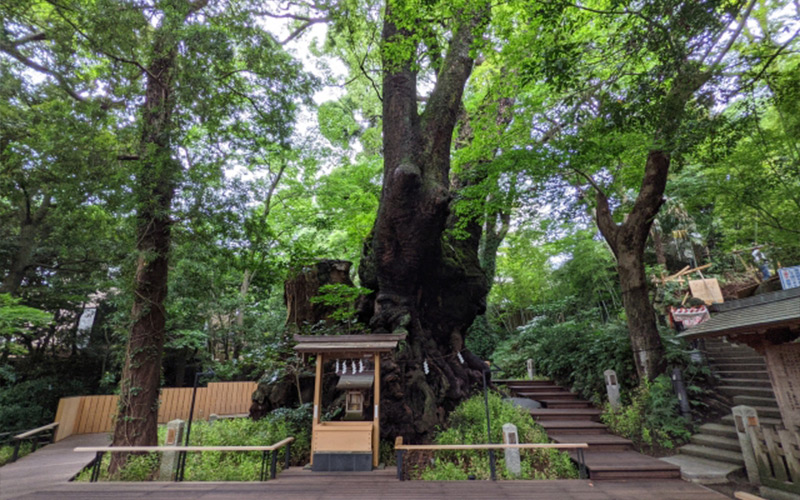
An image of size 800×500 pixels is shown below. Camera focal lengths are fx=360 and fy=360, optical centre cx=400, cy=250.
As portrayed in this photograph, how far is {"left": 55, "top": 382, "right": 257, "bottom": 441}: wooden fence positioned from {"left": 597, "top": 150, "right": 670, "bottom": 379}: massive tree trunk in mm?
13389

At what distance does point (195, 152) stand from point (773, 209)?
1426 cm

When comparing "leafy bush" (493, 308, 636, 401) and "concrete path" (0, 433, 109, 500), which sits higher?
"leafy bush" (493, 308, 636, 401)

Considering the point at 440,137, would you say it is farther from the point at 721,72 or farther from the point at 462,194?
the point at 721,72

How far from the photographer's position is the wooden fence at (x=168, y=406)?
12367 mm

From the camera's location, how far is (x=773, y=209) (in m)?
9.38

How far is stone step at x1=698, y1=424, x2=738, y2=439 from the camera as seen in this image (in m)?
6.86

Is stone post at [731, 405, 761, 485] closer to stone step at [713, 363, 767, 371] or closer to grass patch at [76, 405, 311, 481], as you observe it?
stone step at [713, 363, 767, 371]

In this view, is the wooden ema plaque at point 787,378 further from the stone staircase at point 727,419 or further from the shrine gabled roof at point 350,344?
the shrine gabled roof at point 350,344

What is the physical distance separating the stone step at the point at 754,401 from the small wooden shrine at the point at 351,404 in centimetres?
750

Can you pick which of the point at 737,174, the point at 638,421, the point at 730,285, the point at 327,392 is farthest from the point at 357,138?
the point at 730,285

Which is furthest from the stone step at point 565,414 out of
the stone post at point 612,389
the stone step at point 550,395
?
the stone step at point 550,395

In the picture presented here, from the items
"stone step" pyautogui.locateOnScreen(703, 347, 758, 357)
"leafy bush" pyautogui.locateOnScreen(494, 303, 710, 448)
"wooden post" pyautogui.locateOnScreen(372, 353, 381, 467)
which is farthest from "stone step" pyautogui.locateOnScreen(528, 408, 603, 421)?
"wooden post" pyautogui.locateOnScreen(372, 353, 381, 467)

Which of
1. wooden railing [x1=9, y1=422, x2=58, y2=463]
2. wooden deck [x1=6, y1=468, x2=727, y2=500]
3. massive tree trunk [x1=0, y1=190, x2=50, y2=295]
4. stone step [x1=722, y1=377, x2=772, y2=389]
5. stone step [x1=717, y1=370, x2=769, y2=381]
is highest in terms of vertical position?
massive tree trunk [x1=0, y1=190, x2=50, y2=295]

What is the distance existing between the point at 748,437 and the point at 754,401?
8.68ft
